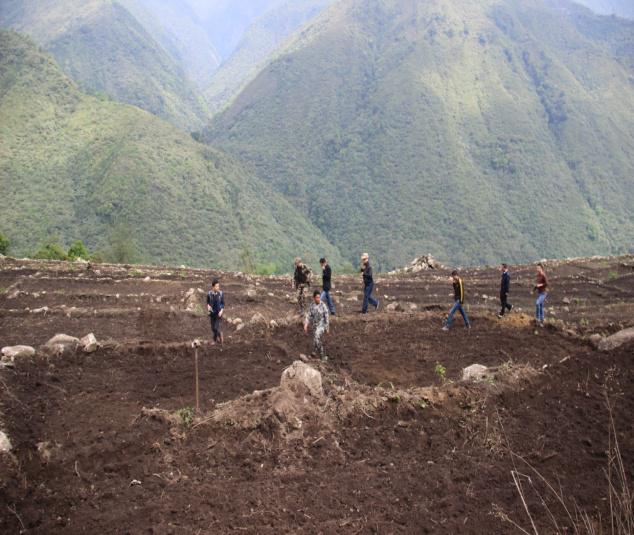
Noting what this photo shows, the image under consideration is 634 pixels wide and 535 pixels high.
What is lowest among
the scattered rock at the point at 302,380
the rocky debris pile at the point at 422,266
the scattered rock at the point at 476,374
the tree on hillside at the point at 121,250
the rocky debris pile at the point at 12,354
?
the tree on hillside at the point at 121,250

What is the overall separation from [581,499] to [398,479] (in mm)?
2592

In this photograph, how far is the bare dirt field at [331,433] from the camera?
8.41 metres

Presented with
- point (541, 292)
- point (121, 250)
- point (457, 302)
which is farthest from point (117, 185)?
point (457, 302)

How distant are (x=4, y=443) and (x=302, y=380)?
5.10 metres

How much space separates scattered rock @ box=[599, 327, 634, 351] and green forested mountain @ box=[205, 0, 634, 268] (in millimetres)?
84746

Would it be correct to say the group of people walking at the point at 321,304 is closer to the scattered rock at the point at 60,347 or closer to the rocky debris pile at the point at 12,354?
the scattered rock at the point at 60,347

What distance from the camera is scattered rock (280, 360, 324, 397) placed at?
36.5 feet

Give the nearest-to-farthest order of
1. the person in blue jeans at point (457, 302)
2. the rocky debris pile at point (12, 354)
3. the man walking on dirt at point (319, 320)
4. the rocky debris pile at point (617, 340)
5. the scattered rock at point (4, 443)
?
the scattered rock at point (4, 443)
the rocky debris pile at point (12, 354)
the rocky debris pile at point (617, 340)
the man walking on dirt at point (319, 320)
the person in blue jeans at point (457, 302)

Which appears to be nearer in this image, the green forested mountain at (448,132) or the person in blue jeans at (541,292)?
the person in blue jeans at (541,292)

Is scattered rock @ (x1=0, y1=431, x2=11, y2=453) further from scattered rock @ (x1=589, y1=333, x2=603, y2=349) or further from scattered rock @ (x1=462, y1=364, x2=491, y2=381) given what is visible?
scattered rock @ (x1=589, y1=333, x2=603, y2=349)

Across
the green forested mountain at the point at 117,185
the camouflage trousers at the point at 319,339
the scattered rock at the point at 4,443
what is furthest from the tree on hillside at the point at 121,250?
the scattered rock at the point at 4,443

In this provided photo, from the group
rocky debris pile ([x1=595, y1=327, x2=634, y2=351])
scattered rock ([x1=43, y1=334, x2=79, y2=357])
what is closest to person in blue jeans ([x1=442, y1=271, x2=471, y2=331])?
rocky debris pile ([x1=595, y1=327, x2=634, y2=351])

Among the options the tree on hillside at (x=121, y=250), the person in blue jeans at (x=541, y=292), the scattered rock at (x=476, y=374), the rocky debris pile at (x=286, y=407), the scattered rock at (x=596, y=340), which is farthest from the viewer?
the tree on hillside at (x=121, y=250)

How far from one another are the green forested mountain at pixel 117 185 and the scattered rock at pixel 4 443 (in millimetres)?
54543
